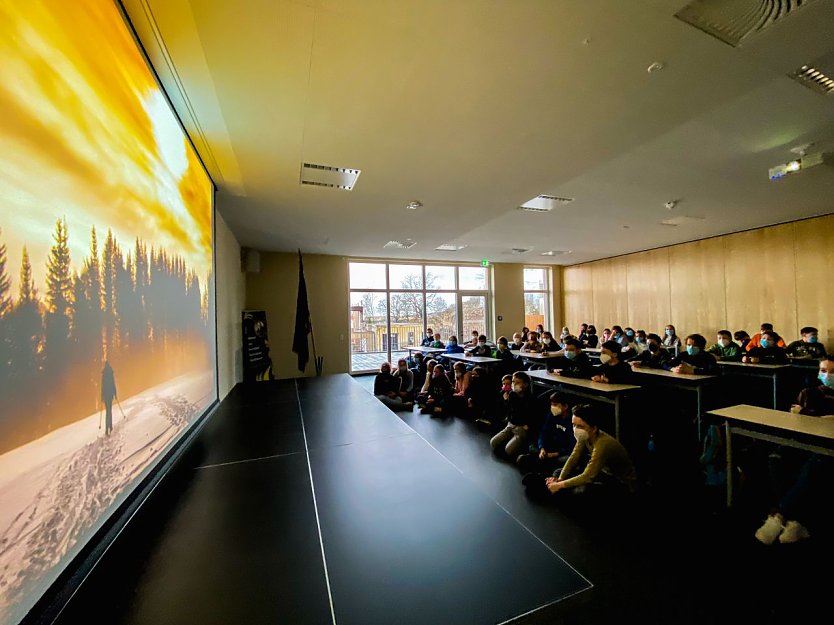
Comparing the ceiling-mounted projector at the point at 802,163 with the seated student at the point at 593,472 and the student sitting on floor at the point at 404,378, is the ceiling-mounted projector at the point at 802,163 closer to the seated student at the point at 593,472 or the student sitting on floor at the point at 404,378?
the seated student at the point at 593,472

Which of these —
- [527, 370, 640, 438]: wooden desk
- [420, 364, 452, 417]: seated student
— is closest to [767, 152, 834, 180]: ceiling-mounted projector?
[527, 370, 640, 438]: wooden desk

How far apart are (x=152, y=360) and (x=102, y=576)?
37.3 inches

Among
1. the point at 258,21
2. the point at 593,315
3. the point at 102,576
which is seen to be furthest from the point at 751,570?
the point at 593,315

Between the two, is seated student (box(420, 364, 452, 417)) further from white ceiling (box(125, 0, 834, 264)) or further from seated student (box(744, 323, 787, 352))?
seated student (box(744, 323, 787, 352))

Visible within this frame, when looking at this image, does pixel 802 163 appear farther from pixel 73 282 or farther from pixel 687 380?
pixel 73 282

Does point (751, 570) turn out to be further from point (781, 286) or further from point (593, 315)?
point (593, 315)

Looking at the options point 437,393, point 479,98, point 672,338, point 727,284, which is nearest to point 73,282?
point 479,98

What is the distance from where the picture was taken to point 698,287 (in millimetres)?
8094

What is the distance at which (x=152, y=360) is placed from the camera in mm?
1733

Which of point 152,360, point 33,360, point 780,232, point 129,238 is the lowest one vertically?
point 152,360

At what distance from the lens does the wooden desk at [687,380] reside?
3.67m

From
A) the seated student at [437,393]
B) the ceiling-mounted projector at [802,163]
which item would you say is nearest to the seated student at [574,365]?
the seated student at [437,393]

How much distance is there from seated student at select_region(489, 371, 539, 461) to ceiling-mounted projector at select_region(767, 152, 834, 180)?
12.3 feet

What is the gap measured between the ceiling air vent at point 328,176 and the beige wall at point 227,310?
5.31 feet
